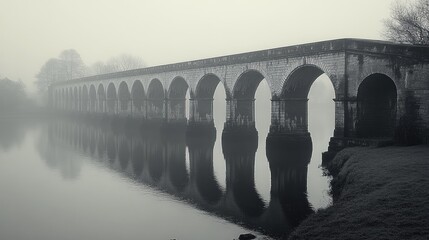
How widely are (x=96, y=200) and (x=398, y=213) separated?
10750 mm

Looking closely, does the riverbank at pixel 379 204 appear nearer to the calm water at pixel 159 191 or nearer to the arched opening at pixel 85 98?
the calm water at pixel 159 191

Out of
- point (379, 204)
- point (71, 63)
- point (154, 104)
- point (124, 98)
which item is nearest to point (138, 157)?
point (379, 204)

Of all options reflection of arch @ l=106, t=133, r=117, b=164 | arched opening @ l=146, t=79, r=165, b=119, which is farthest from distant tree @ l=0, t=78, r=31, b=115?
reflection of arch @ l=106, t=133, r=117, b=164

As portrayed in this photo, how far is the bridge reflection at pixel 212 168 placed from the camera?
13.2 m

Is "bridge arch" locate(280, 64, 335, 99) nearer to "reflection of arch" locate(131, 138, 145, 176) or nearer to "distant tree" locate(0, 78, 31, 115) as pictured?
"reflection of arch" locate(131, 138, 145, 176)

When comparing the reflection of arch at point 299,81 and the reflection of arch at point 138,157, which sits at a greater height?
the reflection of arch at point 299,81

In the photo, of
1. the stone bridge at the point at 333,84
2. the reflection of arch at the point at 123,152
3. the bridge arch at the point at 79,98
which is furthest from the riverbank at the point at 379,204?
the bridge arch at the point at 79,98

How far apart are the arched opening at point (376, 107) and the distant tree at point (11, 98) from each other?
7106 centimetres

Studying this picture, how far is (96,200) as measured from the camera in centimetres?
1540

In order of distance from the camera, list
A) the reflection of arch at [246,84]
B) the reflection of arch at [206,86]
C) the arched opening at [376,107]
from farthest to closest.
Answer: the reflection of arch at [206,86], the reflection of arch at [246,84], the arched opening at [376,107]

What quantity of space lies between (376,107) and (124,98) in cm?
3790

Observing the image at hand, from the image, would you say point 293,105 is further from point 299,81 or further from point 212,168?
point 212,168

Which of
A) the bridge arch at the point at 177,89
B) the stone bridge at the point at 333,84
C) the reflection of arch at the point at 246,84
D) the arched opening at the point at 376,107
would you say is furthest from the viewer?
the bridge arch at the point at 177,89

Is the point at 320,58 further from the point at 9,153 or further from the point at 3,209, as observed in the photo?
the point at 9,153
